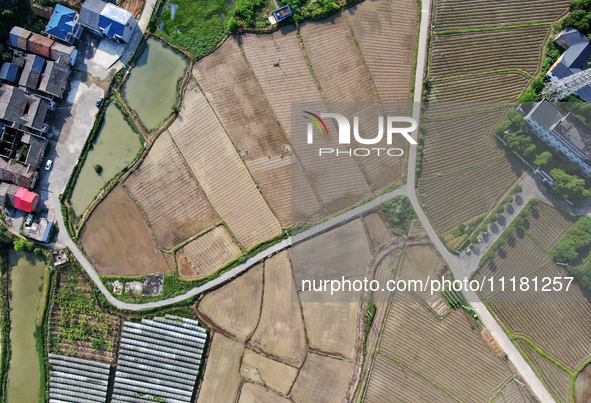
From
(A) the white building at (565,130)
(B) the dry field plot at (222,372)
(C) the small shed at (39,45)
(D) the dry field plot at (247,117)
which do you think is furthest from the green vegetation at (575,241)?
(C) the small shed at (39,45)

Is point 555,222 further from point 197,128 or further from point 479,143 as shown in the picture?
point 197,128

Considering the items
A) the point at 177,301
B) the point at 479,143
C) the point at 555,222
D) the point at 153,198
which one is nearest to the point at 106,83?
the point at 153,198

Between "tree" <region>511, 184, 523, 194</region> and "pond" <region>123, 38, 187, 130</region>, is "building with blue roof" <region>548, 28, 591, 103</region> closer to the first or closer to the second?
"tree" <region>511, 184, 523, 194</region>

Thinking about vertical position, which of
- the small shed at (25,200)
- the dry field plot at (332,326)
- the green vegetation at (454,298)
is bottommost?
the dry field plot at (332,326)

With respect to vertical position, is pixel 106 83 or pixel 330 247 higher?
pixel 106 83

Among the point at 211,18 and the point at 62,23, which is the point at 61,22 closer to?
the point at 62,23

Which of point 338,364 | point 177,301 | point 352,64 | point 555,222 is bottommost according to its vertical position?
point 338,364

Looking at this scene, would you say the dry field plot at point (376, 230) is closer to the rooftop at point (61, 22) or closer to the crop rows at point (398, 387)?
the crop rows at point (398, 387)
